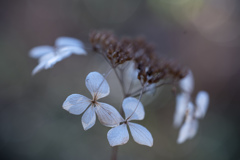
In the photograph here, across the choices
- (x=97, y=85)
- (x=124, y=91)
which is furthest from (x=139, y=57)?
(x=97, y=85)

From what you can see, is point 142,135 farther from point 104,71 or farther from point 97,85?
point 104,71

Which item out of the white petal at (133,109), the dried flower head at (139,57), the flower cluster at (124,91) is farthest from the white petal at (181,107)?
the white petal at (133,109)

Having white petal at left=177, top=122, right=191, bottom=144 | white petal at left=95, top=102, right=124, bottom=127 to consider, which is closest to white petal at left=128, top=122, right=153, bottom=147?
white petal at left=95, top=102, right=124, bottom=127

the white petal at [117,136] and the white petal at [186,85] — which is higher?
the white petal at [186,85]

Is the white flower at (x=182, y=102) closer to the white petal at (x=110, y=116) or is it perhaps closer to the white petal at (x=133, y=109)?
the white petal at (x=133, y=109)

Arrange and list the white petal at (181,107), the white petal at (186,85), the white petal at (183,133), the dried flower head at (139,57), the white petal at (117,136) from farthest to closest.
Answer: the white petal at (186,85)
the white petal at (181,107)
the white petal at (183,133)
the dried flower head at (139,57)
the white petal at (117,136)

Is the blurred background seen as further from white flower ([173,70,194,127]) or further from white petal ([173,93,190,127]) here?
white petal ([173,93,190,127])
